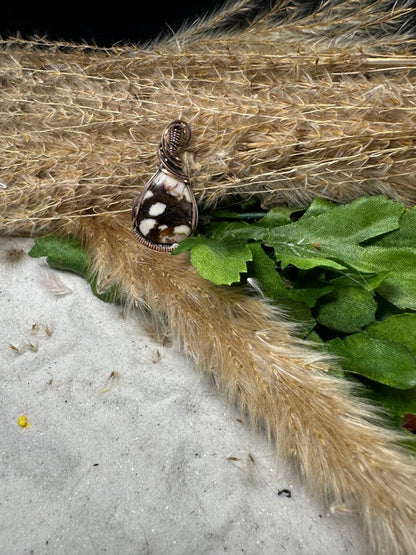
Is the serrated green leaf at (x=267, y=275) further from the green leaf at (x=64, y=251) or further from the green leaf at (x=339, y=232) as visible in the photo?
the green leaf at (x=64, y=251)

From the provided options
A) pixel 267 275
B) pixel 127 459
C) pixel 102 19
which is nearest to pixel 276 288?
pixel 267 275

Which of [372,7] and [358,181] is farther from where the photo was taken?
[372,7]

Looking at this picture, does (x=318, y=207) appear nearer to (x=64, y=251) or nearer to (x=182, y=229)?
(x=182, y=229)

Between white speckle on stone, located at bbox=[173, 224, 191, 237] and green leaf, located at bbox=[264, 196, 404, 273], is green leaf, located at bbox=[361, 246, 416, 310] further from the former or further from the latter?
white speckle on stone, located at bbox=[173, 224, 191, 237]

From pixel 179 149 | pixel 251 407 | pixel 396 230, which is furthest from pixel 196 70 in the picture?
pixel 251 407

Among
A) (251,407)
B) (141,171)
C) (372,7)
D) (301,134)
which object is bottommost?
(251,407)

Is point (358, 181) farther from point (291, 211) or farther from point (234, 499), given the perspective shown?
point (234, 499)
